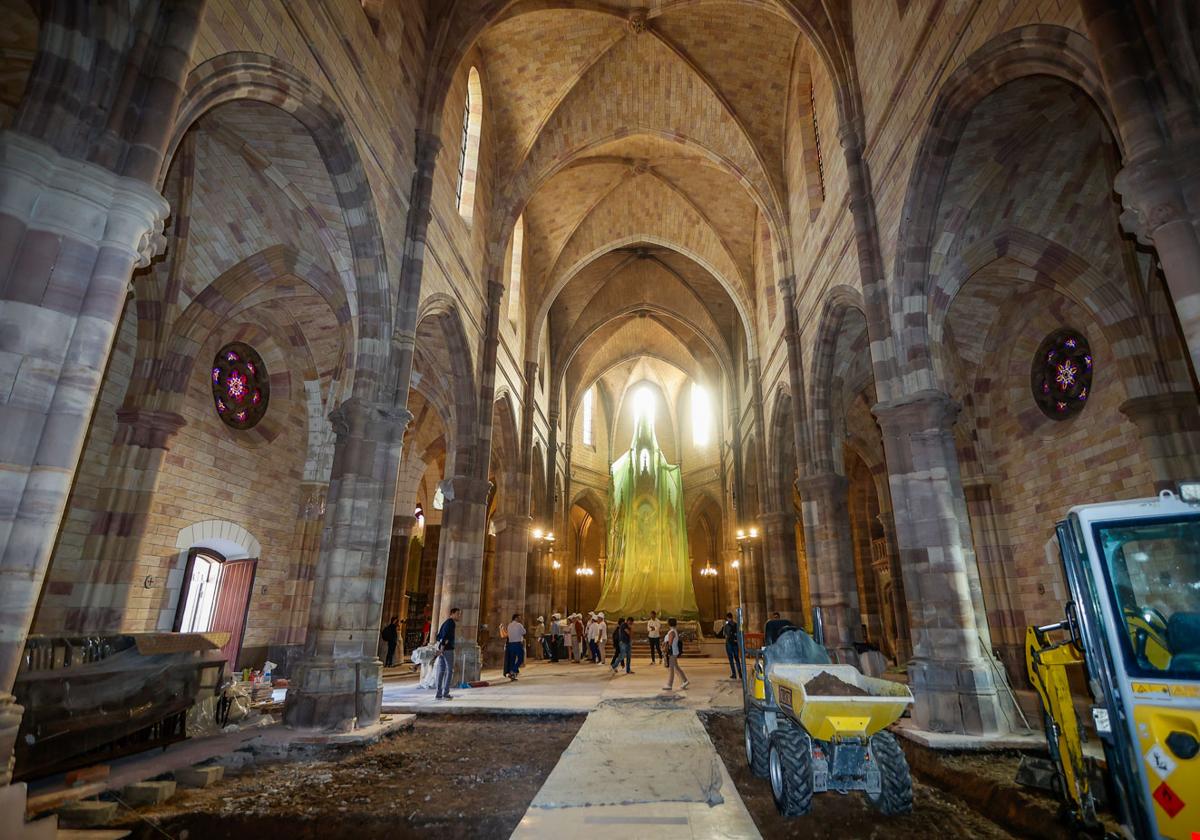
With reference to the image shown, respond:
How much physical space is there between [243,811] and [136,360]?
27.2 feet

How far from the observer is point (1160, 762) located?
2.81 m

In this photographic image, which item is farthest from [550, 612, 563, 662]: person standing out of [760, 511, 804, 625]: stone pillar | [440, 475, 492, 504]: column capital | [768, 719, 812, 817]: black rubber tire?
[768, 719, 812, 817]: black rubber tire

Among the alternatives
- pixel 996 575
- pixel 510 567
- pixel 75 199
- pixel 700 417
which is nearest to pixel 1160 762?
pixel 75 199

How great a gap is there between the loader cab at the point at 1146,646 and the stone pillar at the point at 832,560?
8.78 meters

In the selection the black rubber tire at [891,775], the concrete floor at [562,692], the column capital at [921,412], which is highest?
the column capital at [921,412]

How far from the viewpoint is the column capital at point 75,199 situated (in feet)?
→ 12.5

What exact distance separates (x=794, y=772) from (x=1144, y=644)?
2.24m

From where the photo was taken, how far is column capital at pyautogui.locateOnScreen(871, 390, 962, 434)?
309 inches

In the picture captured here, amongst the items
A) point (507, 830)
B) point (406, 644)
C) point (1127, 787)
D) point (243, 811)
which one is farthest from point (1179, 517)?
point (406, 644)

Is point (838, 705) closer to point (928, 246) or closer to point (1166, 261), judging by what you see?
point (1166, 261)

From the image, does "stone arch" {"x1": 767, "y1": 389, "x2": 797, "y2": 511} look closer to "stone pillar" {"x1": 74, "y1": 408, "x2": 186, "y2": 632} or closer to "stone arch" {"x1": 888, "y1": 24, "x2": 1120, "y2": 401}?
"stone arch" {"x1": 888, "y1": 24, "x2": 1120, "y2": 401}

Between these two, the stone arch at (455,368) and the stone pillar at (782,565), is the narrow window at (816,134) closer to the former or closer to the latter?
the stone arch at (455,368)

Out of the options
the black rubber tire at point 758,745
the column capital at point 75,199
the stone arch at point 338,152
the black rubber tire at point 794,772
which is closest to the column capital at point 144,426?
the stone arch at point 338,152

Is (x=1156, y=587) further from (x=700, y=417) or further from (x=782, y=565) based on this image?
(x=700, y=417)
